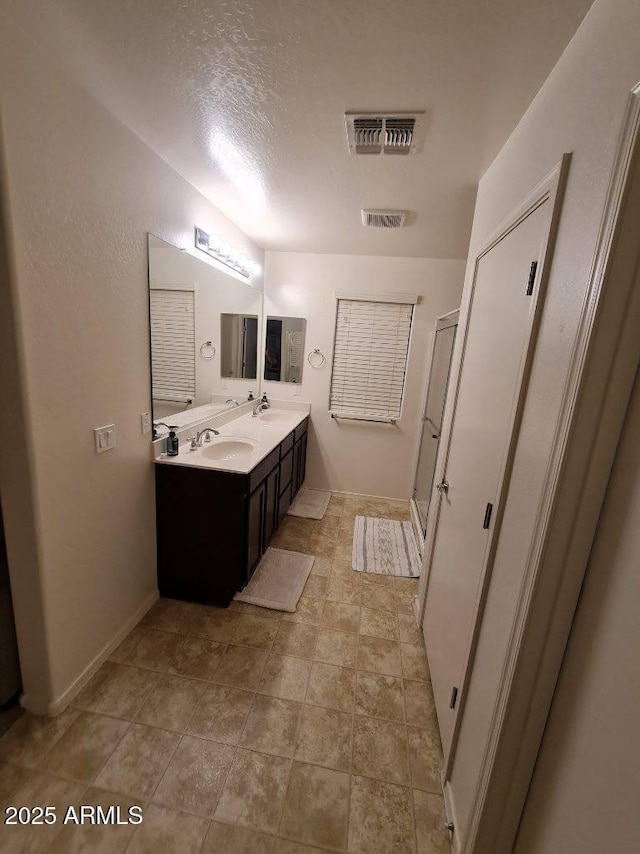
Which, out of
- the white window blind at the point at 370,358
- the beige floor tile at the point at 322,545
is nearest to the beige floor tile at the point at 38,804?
the beige floor tile at the point at 322,545

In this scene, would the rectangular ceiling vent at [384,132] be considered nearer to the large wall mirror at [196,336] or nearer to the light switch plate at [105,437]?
the large wall mirror at [196,336]

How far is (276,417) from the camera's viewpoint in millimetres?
3357

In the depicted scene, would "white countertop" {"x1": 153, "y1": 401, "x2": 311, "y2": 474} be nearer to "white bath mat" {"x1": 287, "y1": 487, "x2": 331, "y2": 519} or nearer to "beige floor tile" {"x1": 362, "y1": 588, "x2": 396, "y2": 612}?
"white bath mat" {"x1": 287, "y1": 487, "x2": 331, "y2": 519}

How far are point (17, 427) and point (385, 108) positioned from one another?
1.76 metres

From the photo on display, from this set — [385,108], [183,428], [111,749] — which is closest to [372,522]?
[183,428]

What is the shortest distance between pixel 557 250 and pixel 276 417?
2716 mm

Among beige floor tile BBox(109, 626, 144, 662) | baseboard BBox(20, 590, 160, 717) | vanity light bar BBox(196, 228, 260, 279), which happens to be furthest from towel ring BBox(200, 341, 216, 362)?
beige floor tile BBox(109, 626, 144, 662)

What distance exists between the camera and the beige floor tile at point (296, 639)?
178cm

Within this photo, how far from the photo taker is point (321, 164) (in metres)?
1.67

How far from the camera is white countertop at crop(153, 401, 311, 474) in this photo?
1.95m

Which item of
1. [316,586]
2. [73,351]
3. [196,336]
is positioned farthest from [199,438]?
[316,586]

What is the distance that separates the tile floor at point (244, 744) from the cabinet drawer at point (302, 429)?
1590 millimetres

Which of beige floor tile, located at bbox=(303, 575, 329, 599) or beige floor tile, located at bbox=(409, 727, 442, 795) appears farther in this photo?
beige floor tile, located at bbox=(303, 575, 329, 599)

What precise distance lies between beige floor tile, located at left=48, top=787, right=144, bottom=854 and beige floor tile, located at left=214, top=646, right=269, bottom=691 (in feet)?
1.64
